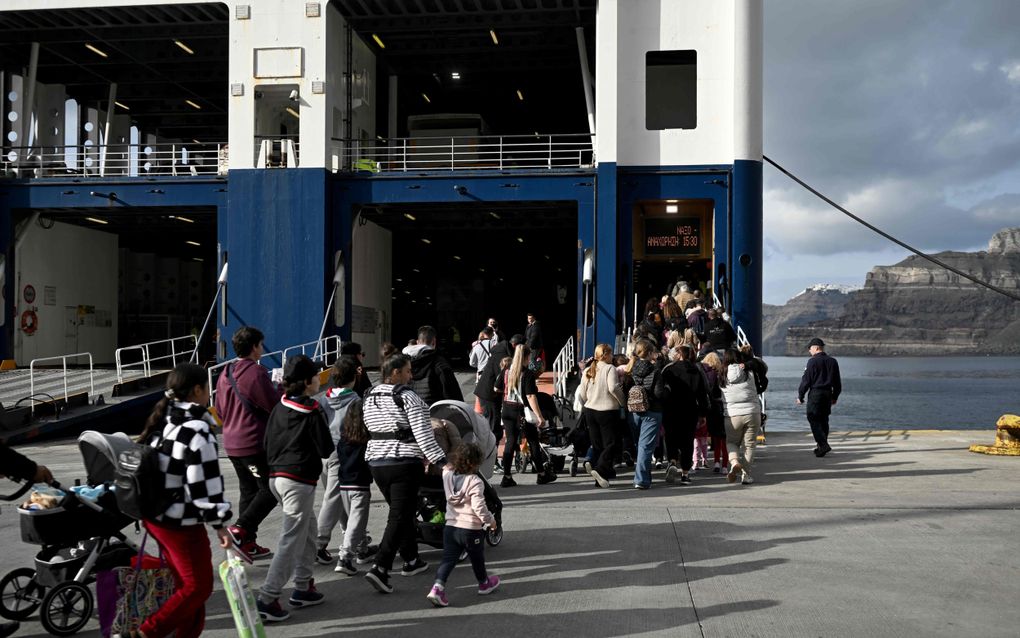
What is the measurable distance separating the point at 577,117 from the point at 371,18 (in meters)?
16.5

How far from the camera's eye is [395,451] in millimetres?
6688

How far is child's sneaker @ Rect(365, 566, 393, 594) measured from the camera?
6609 millimetres

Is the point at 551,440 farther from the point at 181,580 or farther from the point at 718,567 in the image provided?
the point at 181,580

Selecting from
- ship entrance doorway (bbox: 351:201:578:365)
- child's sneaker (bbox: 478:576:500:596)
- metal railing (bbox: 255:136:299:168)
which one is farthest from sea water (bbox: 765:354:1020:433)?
child's sneaker (bbox: 478:576:500:596)

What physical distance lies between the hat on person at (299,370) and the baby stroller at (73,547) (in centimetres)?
118

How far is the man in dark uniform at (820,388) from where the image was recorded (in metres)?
14.8

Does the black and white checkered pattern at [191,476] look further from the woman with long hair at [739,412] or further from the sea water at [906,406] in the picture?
the sea water at [906,406]

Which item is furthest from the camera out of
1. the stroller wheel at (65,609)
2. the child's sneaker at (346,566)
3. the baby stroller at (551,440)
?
the baby stroller at (551,440)

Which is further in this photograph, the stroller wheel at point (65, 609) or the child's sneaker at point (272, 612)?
the child's sneaker at point (272, 612)

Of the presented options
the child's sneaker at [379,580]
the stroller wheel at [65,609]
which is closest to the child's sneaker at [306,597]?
the child's sneaker at [379,580]

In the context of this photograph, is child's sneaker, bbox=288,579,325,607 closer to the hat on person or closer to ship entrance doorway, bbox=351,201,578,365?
the hat on person

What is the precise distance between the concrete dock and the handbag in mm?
903

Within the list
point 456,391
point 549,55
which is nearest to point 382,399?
point 456,391

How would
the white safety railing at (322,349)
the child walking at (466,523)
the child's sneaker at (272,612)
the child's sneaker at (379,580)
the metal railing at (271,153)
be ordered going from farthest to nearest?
1. the metal railing at (271,153)
2. the white safety railing at (322,349)
3. the child's sneaker at (379,580)
4. the child walking at (466,523)
5. the child's sneaker at (272,612)
